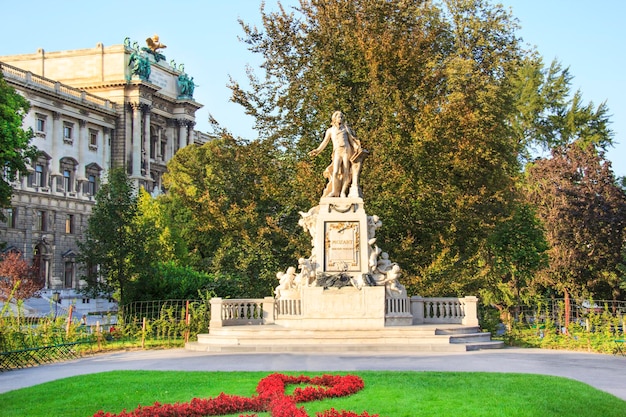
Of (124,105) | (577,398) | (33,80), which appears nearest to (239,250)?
(577,398)

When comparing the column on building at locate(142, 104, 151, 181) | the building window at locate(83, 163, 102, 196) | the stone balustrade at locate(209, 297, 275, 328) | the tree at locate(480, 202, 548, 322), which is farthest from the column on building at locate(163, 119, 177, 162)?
the stone balustrade at locate(209, 297, 275, 328)

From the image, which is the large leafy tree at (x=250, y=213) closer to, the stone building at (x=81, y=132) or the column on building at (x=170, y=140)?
the stone building at (x=81, y=132)

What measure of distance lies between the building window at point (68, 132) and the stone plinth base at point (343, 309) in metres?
64.1

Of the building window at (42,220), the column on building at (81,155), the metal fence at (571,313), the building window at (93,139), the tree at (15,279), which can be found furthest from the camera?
the building window at (93,139)

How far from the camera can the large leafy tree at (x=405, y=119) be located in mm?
33656

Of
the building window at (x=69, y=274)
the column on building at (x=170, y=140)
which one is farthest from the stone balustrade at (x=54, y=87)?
the building window at (x=69, y=274)

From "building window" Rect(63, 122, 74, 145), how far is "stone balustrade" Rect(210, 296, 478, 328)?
6142 cm

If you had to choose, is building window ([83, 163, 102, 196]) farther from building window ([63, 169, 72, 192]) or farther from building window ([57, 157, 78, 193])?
building window ([63, 169, 72, 192])

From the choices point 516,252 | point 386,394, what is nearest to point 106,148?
point 516,252

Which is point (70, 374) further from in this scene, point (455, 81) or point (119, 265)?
point (455, 81)

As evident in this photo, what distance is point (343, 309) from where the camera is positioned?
23.8 m

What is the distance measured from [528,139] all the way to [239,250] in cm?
2489

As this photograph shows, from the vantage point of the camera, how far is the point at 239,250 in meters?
36.3

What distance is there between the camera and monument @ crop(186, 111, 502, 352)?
880 inches
